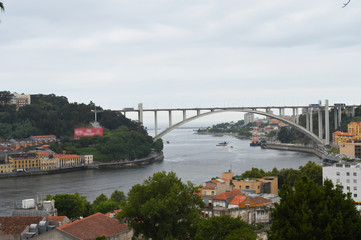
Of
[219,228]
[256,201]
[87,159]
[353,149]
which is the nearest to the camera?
[219,228]

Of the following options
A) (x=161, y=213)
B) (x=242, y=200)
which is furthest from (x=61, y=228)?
(x=242, y=200)

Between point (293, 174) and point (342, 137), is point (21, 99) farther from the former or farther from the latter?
point (293, 174)

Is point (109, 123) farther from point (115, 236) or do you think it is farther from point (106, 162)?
point (115, 236)

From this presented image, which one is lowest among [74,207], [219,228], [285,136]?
[74,207]

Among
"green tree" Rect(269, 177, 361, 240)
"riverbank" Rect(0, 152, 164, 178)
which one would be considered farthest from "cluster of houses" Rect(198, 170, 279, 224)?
"riverbank" Rect(0, 152, 164, 178)

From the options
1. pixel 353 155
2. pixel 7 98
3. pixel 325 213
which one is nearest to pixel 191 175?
pixel 353 155

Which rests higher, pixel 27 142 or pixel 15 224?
pixel 27 142

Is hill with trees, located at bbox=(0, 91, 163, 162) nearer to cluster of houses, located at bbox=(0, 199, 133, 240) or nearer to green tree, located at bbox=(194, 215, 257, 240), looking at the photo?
cluster of houses, located at bbox=(0, 199, 133, 240)
